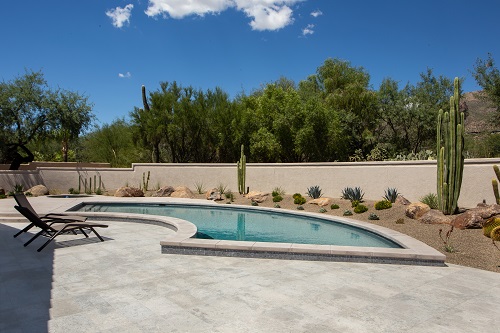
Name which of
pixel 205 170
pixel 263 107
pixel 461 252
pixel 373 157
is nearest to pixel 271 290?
pixel 461 252

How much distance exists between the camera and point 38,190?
2055 cm

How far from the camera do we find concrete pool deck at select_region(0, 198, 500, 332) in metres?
3.95

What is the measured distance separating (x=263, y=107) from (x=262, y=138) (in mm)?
2108

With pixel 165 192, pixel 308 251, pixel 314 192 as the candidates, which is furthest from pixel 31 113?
pixel 308 251

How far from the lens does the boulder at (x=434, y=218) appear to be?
32.0 feet

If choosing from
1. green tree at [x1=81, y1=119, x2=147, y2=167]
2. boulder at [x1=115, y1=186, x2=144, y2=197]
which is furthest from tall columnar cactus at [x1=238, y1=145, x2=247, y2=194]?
green tree at [x1=81, y1=119, x2=147, y2=167]

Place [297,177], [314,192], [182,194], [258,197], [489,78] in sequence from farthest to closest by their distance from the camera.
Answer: [489,78] < [182,194] < [297,177] < [258,197] < [314,192]

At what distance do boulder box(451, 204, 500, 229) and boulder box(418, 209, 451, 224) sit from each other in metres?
0.50

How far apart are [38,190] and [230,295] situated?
64.2ft

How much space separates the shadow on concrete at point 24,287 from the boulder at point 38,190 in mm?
13935

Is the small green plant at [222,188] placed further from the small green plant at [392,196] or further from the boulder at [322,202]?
the small green plant at [392,196]

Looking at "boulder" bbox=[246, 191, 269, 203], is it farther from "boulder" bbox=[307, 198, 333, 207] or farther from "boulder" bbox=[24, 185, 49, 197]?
"boulder" bbox=[24, 185, 49, 197]

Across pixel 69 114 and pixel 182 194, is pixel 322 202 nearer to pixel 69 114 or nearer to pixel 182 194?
pixel 182 194

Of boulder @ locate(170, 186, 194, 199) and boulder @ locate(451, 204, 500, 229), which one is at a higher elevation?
boulder @ locate(451, 204, 500, 229)
